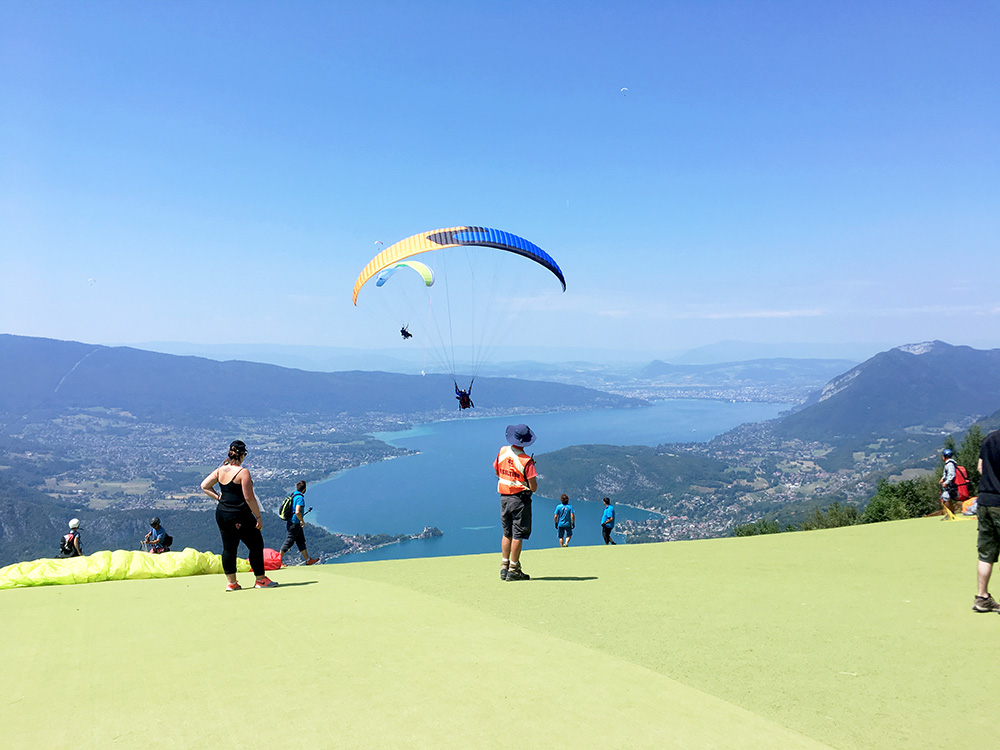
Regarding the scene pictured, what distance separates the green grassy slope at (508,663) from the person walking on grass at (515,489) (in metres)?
0.36

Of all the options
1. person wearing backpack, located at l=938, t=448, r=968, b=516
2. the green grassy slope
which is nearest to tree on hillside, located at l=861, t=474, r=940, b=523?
person wearing backpack, located at l=938, t=448, r=968, b=516

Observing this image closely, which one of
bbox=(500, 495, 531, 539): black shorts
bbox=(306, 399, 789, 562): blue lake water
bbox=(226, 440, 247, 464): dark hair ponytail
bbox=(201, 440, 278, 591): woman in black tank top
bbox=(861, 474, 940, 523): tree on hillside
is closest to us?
bbox=(226, 440, 247, 464): dark hair ponytail

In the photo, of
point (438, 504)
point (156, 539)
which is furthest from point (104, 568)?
point (438, 504)

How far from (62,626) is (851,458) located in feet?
562

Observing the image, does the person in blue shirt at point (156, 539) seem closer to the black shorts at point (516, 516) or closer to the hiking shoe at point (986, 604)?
the black shorts at point (516, 516)

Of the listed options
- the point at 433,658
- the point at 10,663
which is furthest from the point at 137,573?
the point at 433,658

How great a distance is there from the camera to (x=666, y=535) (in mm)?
84562

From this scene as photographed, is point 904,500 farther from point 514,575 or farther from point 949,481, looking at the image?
point 514,575

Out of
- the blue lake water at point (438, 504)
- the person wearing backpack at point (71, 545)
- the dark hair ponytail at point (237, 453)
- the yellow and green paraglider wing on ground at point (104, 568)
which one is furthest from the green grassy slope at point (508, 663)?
the blue lake water at point (438, 504)

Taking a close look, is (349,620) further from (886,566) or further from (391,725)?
(886,566)

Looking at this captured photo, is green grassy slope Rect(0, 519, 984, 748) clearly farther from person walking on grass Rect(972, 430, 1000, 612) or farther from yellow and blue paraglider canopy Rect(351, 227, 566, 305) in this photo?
yellow and blue paraglider canopy Rect(351, 227, 566, 305)

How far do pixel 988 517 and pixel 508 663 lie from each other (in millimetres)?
4318

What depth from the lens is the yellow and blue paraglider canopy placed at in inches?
626

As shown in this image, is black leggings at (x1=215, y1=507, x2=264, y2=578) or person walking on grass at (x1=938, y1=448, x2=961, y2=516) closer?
black leggings at (x1=215, y1=507, x2=264, y2=578)
